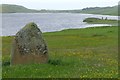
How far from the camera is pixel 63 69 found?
20.1 metres

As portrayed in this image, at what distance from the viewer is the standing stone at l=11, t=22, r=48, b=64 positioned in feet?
73.9

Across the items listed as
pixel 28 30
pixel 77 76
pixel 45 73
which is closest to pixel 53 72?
pixel 45 73

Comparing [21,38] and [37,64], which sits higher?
[21,38]

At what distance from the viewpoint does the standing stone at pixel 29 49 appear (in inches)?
886

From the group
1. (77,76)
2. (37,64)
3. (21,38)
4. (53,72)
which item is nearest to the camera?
(77,76)

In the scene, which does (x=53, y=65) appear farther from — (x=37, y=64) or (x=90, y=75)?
(x=90, y=75)

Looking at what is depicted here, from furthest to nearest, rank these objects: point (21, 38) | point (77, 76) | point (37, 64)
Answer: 1. point (21, 38)
2. point (37, 64)
3. point (77, 76)

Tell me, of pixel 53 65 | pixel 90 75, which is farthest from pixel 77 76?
pixel 53 65

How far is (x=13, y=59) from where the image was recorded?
22.5 metres

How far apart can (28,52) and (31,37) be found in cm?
119

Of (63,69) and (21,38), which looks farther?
(21,38)

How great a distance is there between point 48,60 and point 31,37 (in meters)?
1.99

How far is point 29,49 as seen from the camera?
74.3 feet

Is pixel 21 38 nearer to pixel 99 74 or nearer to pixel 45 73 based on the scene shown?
pixel 45 73
